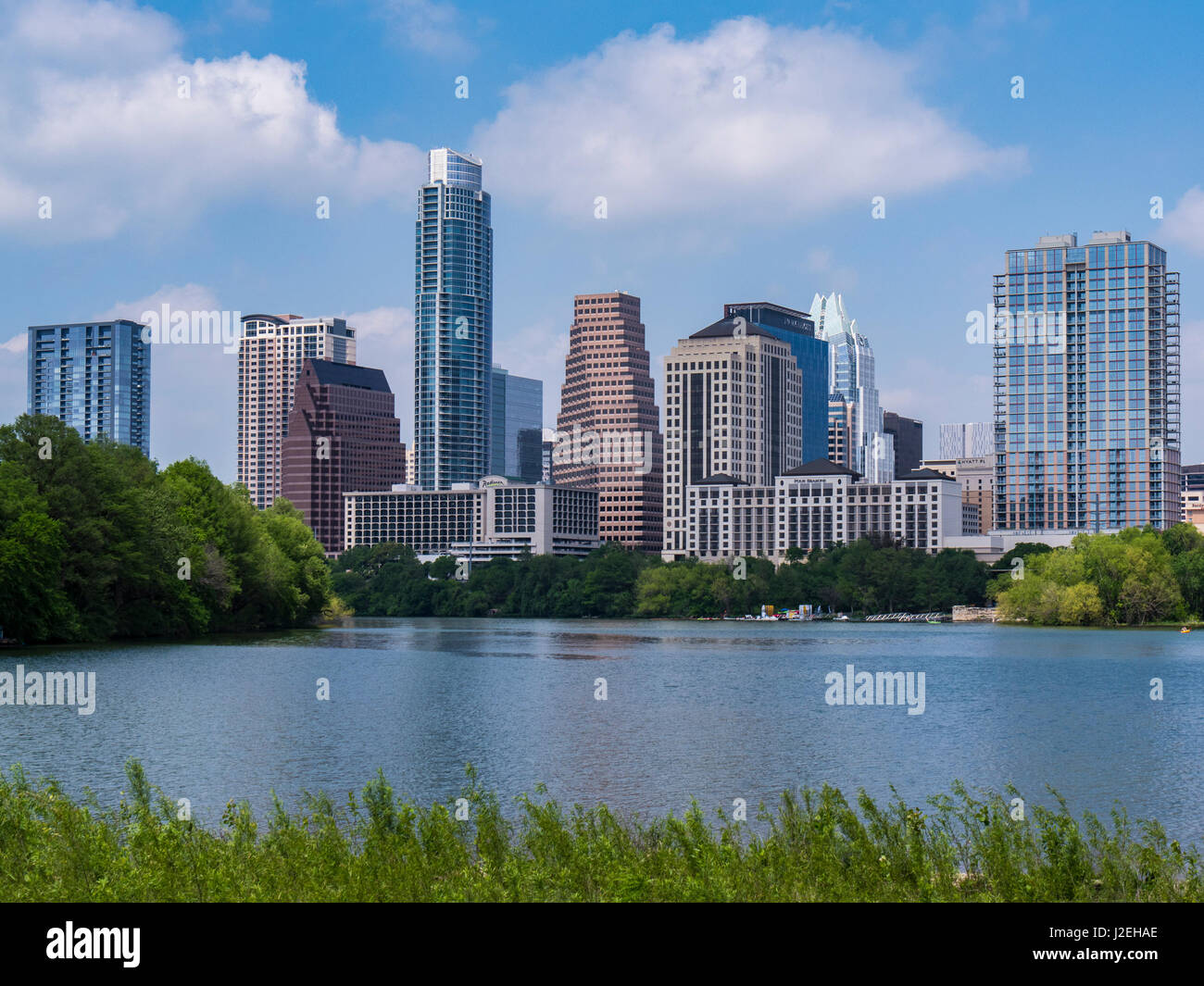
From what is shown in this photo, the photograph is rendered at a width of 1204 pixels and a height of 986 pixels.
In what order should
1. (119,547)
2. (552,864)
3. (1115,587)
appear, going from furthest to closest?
(1115,587) → (119,547) → (552,864)

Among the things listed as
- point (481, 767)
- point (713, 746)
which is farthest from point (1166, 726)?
point (481, 767)

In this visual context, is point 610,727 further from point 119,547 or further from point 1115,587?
point 1115,587

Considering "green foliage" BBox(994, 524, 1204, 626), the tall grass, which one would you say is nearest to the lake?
the tall grass

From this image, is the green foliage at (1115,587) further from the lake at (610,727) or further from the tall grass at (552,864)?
the tall grass at (552,864)

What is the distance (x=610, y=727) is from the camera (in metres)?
57.7

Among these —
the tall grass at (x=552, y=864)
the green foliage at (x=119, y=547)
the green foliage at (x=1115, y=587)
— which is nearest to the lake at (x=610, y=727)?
the green foliage at (x=119, y=547)

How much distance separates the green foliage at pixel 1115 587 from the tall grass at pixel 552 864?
159533 millimetres

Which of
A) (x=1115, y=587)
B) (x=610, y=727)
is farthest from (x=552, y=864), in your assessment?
(x=1115, y=587)

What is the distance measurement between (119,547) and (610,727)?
5908 cm

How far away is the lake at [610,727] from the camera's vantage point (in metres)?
41.2

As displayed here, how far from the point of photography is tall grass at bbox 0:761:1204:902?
57.7 feet
